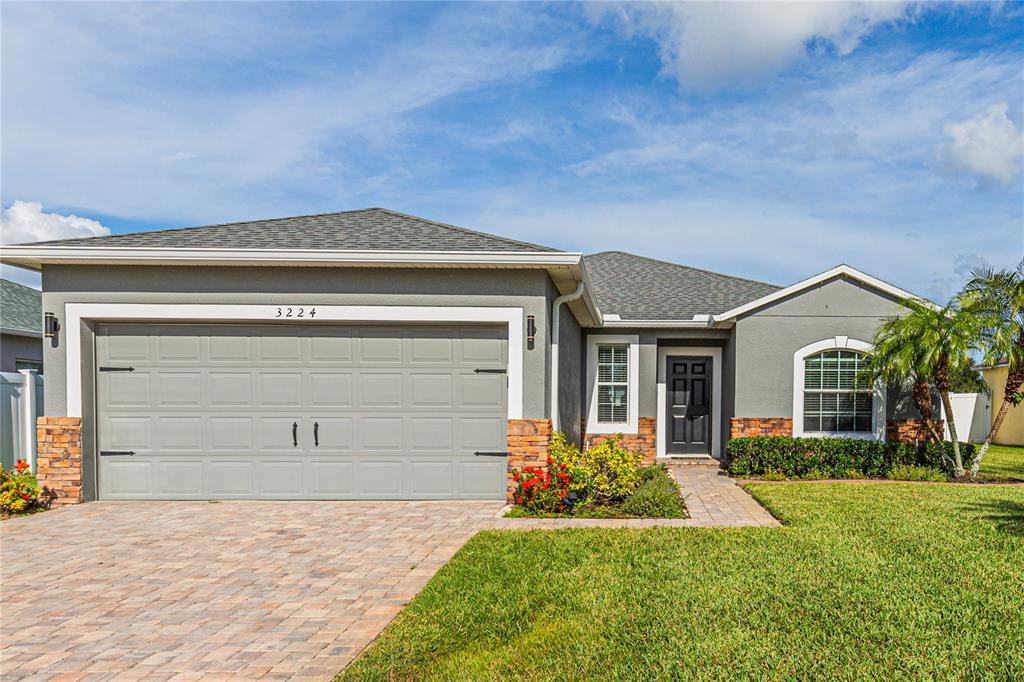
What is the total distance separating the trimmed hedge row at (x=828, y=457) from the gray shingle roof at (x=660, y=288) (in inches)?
136

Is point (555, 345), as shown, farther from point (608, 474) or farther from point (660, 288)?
point (660, 288)

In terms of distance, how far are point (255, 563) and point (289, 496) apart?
3.22 metres

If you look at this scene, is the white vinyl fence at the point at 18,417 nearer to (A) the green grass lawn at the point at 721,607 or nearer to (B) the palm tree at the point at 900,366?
(A) the green grass lawn at the point at 721,607

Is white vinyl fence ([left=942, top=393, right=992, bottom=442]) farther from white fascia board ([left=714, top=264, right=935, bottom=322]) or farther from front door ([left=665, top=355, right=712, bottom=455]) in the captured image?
front door ([left=665, top=355, right=712, bottom=455])

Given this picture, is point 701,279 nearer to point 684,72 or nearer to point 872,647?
point 684,72

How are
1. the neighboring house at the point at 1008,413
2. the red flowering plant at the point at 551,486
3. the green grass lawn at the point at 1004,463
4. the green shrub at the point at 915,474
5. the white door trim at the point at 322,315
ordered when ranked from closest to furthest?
the red flowering plant at the point at 551,486 < the white door trim at the point at 322,315 < the green shrub at the point at 915,474 < the green grass lawn at the point at 1004,463 < the neighboring house at the point at 1008,413

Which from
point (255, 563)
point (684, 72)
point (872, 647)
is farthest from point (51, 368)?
point (684, 72)

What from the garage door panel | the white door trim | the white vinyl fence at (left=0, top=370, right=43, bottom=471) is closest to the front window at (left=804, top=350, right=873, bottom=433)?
the white door trim

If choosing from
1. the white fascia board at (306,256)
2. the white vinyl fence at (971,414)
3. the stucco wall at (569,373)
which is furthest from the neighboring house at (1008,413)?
the white fascia board at (306,256)

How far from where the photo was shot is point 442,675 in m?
3.97

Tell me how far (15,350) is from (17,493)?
28.2 ft

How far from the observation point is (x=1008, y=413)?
2069cm

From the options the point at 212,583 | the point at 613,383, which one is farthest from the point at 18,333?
the point at 613,383

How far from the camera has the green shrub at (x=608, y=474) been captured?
900cm
